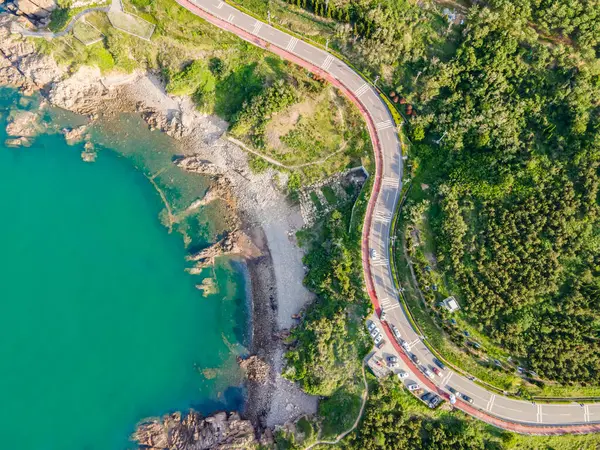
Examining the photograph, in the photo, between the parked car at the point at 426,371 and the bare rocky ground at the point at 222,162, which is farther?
the bare rocky ground at the point at 222,162

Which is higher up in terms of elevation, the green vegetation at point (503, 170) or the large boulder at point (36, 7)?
the large boulder at point (36, 7)

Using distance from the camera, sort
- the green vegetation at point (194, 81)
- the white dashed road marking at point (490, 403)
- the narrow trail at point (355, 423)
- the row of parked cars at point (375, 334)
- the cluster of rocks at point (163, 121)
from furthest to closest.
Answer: the cluster of rocks at point (163, 121), the green vegetation at point (194, 81), the row of parked cars at point (375, 334), the narrow trail at point (355, 423), the white dashed road marking at point (490, 403)

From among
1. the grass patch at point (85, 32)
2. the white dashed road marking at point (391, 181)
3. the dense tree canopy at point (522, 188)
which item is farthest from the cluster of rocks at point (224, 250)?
the grass patch at point (85, 32)

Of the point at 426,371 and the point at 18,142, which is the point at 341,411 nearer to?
the point at 426,371

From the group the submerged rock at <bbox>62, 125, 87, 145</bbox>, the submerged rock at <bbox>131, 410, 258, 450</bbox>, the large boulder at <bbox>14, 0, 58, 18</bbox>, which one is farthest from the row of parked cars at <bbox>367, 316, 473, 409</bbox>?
the large boulder at <bbox>14, 0, 58, 18</bbox>

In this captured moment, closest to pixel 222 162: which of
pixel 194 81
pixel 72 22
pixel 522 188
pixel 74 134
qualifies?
pixel 194 81

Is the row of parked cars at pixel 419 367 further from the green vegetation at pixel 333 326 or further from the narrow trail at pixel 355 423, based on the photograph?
the narrow trail at pixel 355 423
